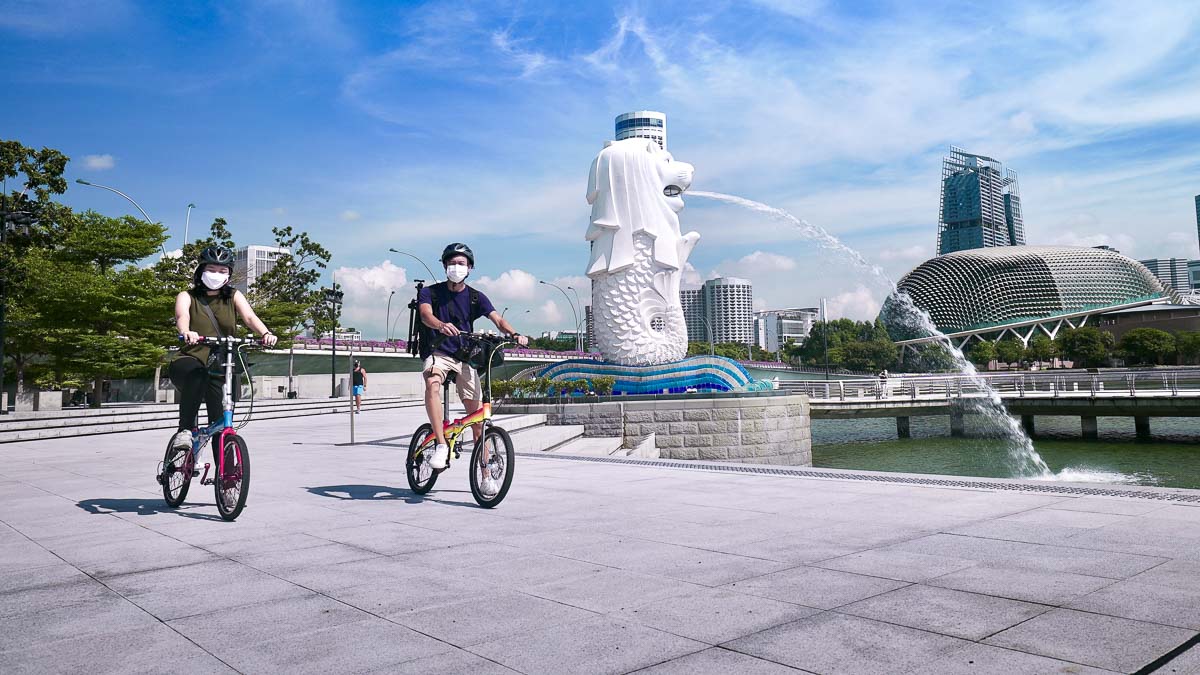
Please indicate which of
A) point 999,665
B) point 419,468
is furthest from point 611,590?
point 419,468

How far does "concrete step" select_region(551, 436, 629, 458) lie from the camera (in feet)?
57.0

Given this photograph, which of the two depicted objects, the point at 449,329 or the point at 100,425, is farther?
the point at 100,425

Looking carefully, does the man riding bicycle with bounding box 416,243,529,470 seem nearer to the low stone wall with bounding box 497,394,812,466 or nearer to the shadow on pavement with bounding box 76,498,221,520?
the shadow on pavement with bounding box 76,498,221,520

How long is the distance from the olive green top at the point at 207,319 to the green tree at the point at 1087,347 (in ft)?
324

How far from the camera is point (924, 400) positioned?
3941 cm

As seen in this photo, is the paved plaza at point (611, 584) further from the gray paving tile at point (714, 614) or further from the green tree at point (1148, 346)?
the green tree at point (1148, 346)

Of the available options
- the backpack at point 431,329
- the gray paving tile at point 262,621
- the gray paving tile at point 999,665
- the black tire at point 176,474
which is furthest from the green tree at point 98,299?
the gray paving tile at point 999,665

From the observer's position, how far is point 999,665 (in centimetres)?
281

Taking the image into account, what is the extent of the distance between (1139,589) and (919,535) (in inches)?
63.2

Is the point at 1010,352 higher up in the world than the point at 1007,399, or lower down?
higher up

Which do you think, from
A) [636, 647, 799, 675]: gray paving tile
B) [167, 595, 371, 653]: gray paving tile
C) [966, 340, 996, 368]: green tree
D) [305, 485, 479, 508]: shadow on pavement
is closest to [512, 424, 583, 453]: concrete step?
[305, 485, 479, 508]: shadow on pavement

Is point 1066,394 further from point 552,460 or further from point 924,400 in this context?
point 552,460

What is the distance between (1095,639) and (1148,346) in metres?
98.6

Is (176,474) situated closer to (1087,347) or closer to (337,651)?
(337,651)
